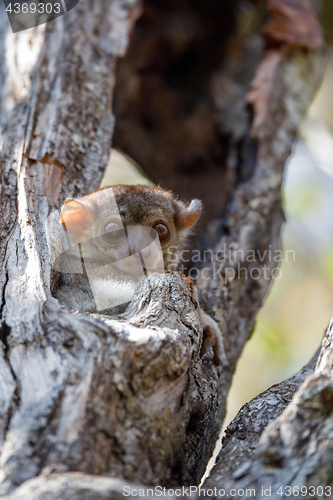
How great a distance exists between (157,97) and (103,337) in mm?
4708

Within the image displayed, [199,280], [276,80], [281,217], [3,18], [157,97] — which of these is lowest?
[199,280]

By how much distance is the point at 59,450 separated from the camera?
1455 mm

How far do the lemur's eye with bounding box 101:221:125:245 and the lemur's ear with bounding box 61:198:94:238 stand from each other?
0.12 metres

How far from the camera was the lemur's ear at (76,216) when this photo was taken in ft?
9.28

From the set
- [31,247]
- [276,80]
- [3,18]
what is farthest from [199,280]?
[3,18]

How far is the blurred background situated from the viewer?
7367 millimetres

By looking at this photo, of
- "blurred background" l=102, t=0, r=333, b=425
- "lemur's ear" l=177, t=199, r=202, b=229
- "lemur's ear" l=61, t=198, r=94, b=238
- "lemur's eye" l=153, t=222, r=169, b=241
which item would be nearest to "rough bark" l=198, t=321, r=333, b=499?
"lemur's ear" l=61, t=198, r=94, b=238

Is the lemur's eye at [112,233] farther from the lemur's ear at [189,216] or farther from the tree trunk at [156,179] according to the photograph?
the lemur's ear at [189,216]

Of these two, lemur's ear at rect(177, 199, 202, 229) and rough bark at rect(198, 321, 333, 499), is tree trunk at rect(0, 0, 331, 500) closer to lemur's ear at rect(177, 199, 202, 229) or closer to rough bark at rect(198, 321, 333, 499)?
rough bark at rect(198, 321, 333, 499)

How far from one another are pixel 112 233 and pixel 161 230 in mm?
439

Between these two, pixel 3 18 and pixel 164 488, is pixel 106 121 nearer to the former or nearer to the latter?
pixel 3 18

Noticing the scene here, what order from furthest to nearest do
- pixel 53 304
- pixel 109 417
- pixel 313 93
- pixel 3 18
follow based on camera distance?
pixel 313 93 → pixel 3 18 → pixel 53 304 → pixel 109 417

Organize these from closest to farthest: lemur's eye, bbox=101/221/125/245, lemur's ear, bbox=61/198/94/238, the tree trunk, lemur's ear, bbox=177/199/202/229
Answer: the tree trunk, lemur's ear, bbox=61/198/94/238, lemur's eye, bbox=101/221/125/245, lemur's ear, bbox=177/199/202/229

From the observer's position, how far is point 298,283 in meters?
8.95
